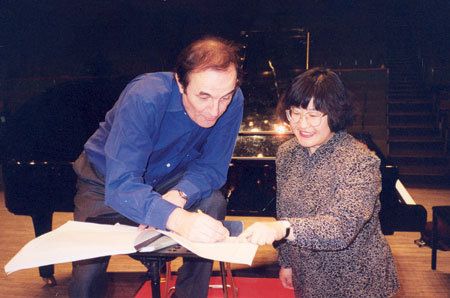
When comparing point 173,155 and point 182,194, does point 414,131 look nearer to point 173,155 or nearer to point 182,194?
point 173,155

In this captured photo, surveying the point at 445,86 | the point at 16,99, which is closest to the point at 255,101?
the point at 445,86

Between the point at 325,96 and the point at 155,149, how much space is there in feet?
2.66

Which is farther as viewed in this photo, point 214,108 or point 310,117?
point 310,117

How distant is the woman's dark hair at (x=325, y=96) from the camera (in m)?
1.58

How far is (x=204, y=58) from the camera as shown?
4.58ft

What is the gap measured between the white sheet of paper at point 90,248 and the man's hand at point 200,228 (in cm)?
2

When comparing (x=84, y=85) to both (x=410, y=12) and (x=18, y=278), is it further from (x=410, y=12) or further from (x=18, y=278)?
(x=410, y=12)

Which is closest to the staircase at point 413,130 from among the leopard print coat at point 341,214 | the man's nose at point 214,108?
the leopard print coat at point 341,214

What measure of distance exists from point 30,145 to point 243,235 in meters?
2.63

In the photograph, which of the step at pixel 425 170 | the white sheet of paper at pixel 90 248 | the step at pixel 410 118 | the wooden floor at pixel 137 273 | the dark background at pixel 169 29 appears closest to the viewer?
the white sheet of paper at pixel 90 248

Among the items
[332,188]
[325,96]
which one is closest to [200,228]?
[332,188]

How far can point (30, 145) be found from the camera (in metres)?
3.13

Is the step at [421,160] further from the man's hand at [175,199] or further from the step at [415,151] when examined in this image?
the man's hand at [175,199]

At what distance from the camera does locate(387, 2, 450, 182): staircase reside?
606 cm
